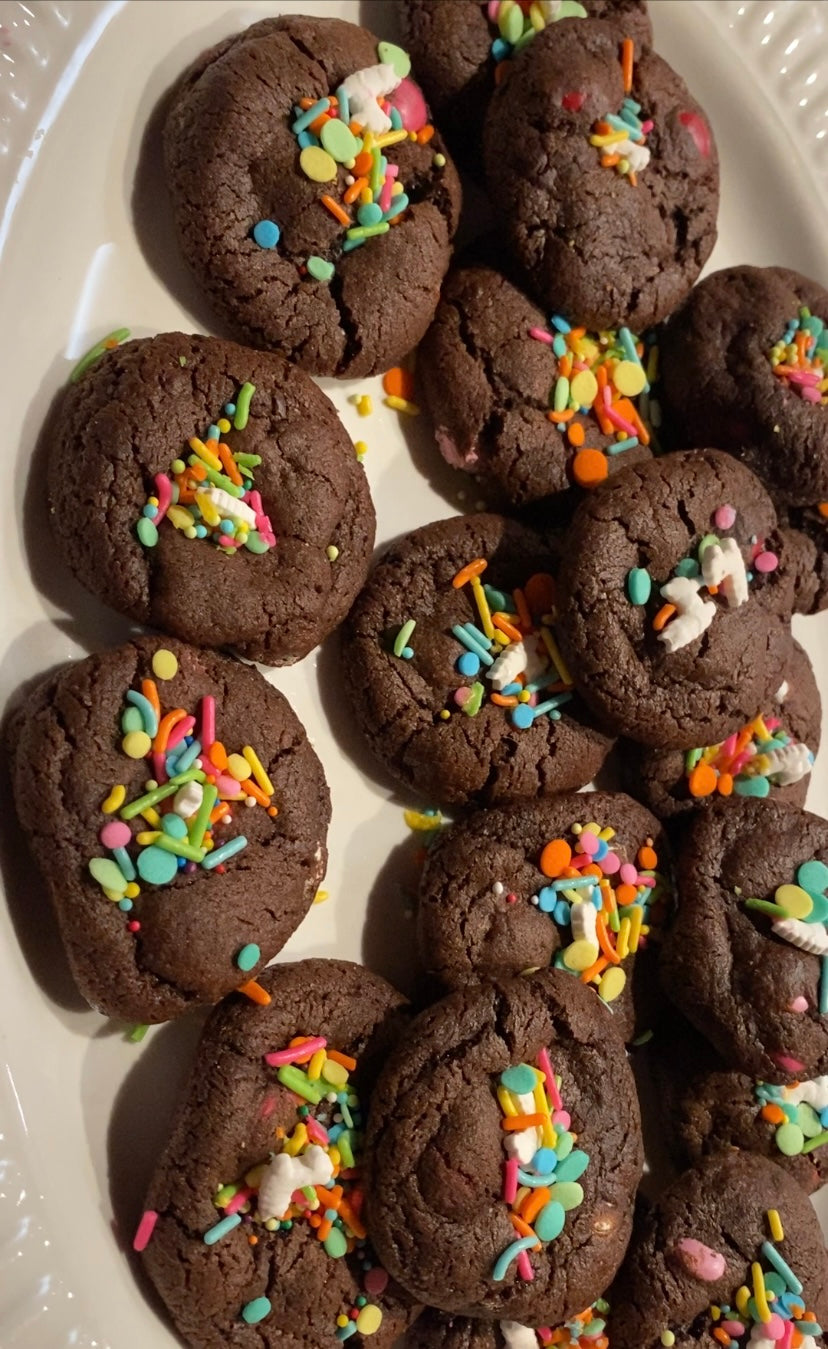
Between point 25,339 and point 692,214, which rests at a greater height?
point 692,214

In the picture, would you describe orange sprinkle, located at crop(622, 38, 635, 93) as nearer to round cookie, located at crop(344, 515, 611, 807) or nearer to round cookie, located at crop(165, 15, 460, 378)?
round cookie, located at crop(165, 15, 460, 378)

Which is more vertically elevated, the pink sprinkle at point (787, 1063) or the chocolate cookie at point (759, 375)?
the chocolate cookie at point (759, 375)

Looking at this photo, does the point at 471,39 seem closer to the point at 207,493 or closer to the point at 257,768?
the point at 207,493

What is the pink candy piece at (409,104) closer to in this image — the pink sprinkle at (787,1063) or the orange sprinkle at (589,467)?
the orange sprinkle at (589,467)

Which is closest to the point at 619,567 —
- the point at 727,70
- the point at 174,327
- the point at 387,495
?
the point at 387,495

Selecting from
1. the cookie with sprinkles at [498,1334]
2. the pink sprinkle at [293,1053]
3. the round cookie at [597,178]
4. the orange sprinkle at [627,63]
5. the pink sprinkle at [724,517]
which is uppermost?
the orange sprinkle at [627,63]

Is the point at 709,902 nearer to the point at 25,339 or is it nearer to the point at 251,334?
the point at 251,334

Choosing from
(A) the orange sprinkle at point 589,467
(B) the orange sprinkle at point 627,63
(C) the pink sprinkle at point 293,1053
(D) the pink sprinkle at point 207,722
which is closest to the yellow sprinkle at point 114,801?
(D) the pink sprinkle at point 207,722
